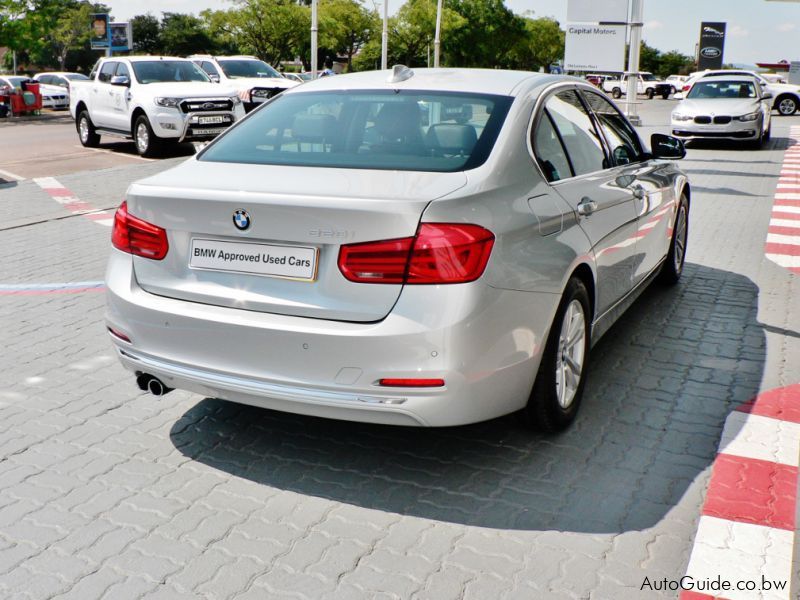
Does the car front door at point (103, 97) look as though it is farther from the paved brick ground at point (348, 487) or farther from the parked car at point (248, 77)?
the paved brick ground at point (348, 487)

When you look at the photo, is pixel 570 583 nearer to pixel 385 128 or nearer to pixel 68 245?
pixel 385 128

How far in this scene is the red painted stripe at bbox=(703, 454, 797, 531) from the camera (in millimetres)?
3495

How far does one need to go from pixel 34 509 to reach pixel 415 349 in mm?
1583

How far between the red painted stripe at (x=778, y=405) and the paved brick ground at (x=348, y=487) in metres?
0.10

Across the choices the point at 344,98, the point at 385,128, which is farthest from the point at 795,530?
the point at 344,98

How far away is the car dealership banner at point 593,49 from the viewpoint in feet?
67.7

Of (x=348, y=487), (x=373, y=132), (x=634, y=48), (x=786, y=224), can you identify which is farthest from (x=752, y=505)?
(x=634, y=48)

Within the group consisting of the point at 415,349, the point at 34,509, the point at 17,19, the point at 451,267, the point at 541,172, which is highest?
the point at 17,19

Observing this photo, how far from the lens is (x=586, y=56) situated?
68.8ft

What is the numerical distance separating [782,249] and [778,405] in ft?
15.9

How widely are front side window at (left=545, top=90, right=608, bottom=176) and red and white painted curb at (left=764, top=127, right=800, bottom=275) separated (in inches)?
156

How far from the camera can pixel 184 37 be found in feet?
308

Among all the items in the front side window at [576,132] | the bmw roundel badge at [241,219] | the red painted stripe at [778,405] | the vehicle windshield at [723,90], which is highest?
the vehicle windshield at [723,90]

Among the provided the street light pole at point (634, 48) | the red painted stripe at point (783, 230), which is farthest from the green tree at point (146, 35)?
the red painted stripe at point (783, 230)
